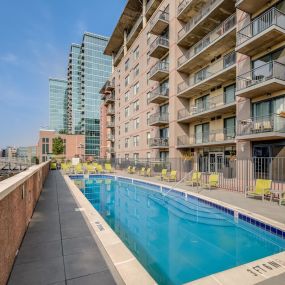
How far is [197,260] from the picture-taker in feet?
16.8

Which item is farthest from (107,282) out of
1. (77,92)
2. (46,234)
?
(77,92)

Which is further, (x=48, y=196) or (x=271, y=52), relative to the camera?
(x=271, y=52)

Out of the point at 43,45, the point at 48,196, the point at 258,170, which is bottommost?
the point at 48,196

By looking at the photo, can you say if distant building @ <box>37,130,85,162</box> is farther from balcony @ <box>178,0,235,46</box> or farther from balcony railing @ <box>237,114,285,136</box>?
balcony railing @ <box>237,114,285,136</box>

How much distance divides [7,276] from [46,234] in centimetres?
189

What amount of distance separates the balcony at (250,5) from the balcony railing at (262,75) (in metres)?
4.09

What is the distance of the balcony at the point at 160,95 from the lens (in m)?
23.2

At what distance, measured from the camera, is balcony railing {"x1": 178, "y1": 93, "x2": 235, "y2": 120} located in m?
17.6

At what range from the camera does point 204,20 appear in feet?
58.3

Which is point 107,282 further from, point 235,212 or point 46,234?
point 235,212

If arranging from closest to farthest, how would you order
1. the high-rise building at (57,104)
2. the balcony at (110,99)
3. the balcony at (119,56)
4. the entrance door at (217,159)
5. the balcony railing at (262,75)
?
the balcony railing at (262,75)
the entrance door at (217,159)
the balcony at (119,56)
the balcony at (110,99)
the high-rise building at (57,104)

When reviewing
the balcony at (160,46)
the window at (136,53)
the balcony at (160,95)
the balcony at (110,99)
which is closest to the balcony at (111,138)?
the balcony at (110,99)

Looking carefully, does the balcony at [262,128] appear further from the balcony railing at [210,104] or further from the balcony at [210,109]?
the balcony railing at [210,104]

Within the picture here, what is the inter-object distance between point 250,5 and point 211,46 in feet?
13.6
